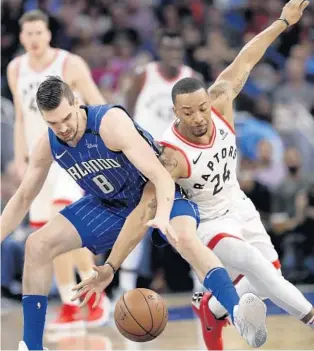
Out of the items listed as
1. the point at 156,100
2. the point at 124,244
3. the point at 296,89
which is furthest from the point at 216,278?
the point at 296,89

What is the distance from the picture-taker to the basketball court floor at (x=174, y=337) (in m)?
6.50

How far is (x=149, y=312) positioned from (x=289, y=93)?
641cm

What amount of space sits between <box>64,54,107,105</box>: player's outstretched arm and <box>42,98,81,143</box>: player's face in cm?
217

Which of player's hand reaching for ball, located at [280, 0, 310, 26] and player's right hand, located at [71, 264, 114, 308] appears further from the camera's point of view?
player's hand reaching for ball, located at [280, 0, 310, 26]

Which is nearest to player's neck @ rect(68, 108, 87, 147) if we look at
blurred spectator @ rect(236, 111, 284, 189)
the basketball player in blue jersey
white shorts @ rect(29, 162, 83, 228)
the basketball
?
the basketball player in blue jersey

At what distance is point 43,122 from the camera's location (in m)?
8.05

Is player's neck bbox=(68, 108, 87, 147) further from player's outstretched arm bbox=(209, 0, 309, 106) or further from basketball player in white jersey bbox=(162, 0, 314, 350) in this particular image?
player's outstretched arm bbox=(209, 0, 309, 106)

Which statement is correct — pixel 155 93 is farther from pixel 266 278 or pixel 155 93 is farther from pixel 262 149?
pixel 266 278

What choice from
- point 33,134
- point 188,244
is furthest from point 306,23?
point 188,244

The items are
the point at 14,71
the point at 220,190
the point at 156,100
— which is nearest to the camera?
the point at 220,190

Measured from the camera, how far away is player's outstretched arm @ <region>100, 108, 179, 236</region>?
538cm

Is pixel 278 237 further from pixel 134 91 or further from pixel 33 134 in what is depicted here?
pixel 33 134

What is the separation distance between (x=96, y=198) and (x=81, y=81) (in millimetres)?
1999

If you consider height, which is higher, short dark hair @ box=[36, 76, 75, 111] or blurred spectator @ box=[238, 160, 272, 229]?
short dark hair @ box=[36, 76, 75, 111]
